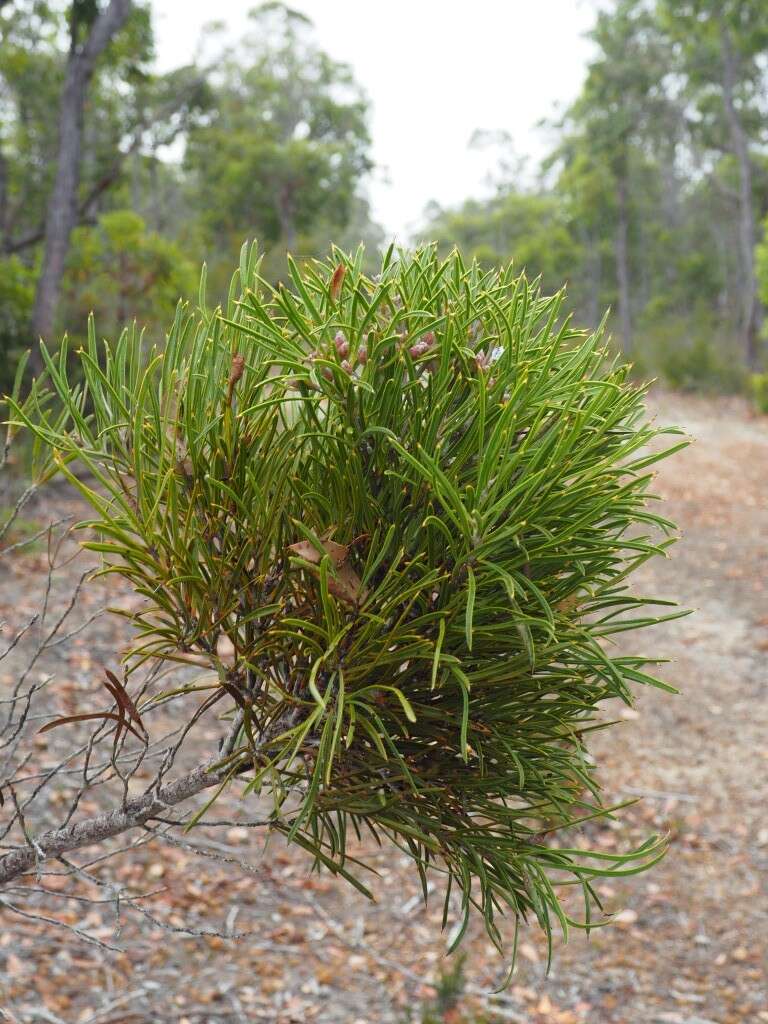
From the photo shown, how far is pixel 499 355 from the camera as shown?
1.04 metres

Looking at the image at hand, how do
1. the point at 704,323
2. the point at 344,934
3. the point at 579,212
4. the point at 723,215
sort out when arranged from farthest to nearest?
the point at 723,215 < the point at 579,212 < the point at 704,323 < the point at 344,934

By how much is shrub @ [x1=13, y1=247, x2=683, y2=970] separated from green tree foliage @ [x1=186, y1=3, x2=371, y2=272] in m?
24.6

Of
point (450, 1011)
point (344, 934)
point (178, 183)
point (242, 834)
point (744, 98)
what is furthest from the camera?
point (178, 183)

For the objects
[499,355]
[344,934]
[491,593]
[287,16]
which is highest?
[287,16]

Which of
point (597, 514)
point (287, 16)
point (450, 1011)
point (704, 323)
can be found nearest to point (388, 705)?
point (597, 514)

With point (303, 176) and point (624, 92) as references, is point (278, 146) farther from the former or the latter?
point (624, 92)

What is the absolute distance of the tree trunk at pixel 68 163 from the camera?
889 centimetres

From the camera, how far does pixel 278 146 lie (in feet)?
87.7

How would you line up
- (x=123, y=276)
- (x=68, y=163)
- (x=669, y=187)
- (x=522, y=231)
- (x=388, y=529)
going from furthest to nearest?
(x=522, y=231) < (x=669, y=187) < (x=123, y=276) < (x=68, y=163) < (x=388, y=529)

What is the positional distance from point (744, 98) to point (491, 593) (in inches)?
1142

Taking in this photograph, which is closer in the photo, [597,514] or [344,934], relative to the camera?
[597,514]

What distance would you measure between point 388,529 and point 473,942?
3.78 metres

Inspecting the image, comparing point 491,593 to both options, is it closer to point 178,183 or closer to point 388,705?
point 388,705

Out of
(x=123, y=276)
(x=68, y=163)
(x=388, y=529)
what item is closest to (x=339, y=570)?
(x=388, y=529)
